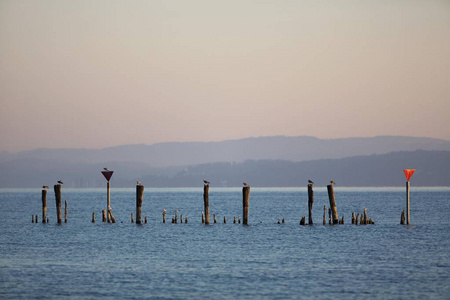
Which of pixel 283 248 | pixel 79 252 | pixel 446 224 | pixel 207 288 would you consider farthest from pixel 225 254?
pixel 446 224

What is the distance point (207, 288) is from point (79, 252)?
50.3 feet

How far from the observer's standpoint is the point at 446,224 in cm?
7100

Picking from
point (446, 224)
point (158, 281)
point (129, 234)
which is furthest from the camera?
point (446, 224)

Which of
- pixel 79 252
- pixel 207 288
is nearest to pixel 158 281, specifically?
pixel 207 288

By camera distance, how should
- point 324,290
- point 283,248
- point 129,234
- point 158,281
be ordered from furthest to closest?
1. point 129,234
2. point 283,248
3. point 158,281
4. point 324,290

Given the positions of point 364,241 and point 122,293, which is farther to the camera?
point 364,241

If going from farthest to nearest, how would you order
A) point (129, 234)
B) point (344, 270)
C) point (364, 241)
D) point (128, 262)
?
point (129, 234) < point (364, 241) < point (128, 262) < point (344, 270)

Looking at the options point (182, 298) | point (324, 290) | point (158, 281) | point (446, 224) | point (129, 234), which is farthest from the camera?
point (446, 224)

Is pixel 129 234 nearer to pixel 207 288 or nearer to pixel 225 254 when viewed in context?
pixel 225 254

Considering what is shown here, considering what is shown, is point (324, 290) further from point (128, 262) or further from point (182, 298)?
point (128, 262)

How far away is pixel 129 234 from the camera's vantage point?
55719 mm

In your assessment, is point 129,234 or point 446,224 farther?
point 446,224

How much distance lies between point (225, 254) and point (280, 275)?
29.4ft

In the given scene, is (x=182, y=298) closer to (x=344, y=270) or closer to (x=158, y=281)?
(x=158, y=281)
